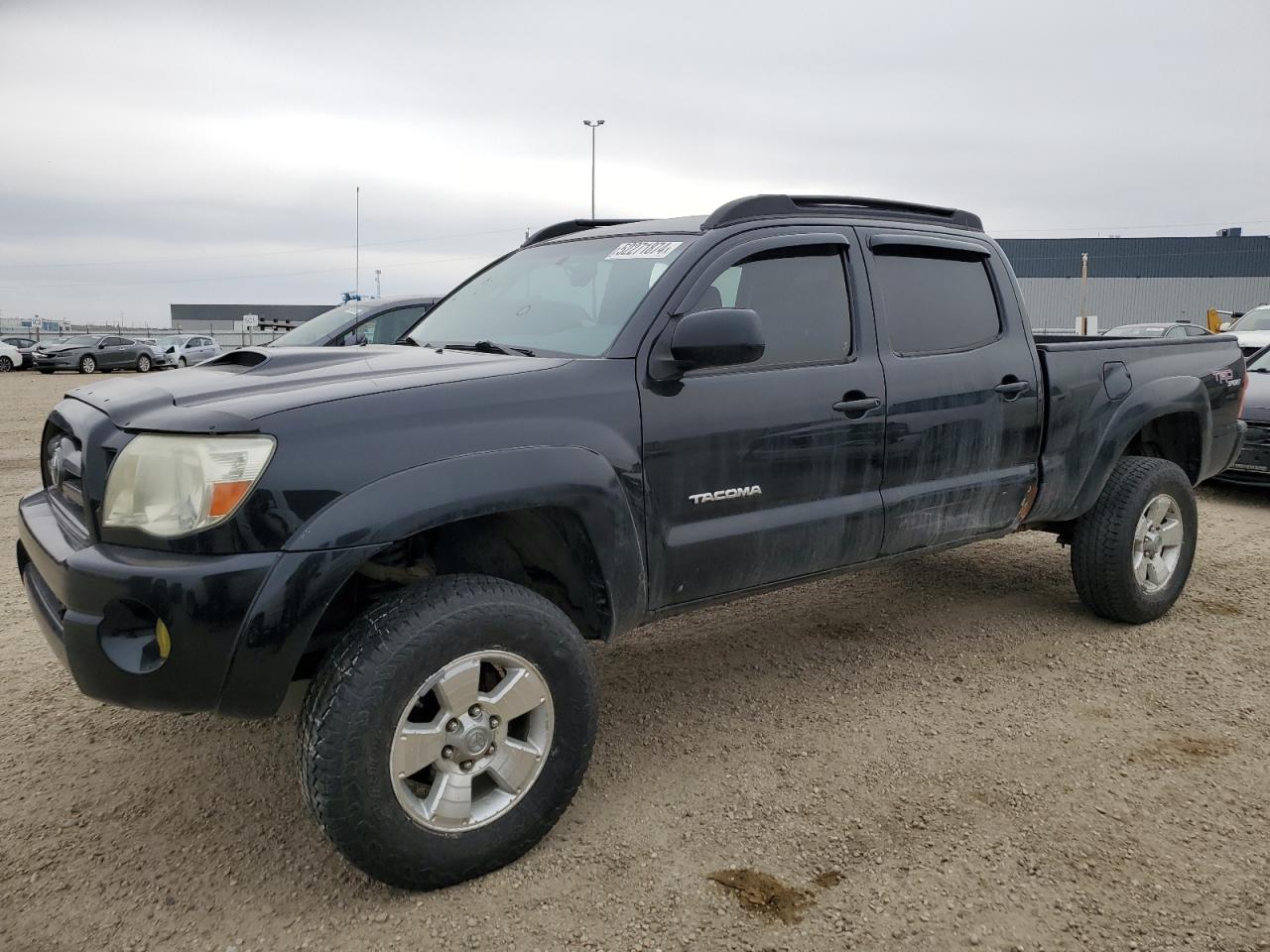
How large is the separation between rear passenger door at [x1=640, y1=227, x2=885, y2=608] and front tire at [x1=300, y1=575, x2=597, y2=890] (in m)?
0.53

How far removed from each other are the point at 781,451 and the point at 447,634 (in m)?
1.35

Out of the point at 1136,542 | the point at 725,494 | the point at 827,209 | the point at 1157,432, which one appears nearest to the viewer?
the point at 725,494

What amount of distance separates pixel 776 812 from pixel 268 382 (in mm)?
2021

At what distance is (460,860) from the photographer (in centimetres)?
256

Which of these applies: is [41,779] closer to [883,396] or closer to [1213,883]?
[883,396]

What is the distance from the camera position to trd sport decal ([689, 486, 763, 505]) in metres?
3.05

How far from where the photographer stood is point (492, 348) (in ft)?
10.7

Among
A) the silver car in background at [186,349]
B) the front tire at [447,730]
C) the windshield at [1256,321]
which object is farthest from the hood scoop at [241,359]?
the silver car in background at [186,349]

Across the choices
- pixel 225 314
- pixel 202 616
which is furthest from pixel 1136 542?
pixel 225 314

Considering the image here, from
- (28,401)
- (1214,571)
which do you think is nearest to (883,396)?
(1214,571)

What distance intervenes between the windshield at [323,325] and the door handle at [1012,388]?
683 centimetres

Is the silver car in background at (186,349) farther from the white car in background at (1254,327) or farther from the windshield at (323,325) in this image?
the white car in background at (1254,327)

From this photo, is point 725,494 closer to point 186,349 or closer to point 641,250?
point 641,250

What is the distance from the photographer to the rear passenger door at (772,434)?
3012 mm
